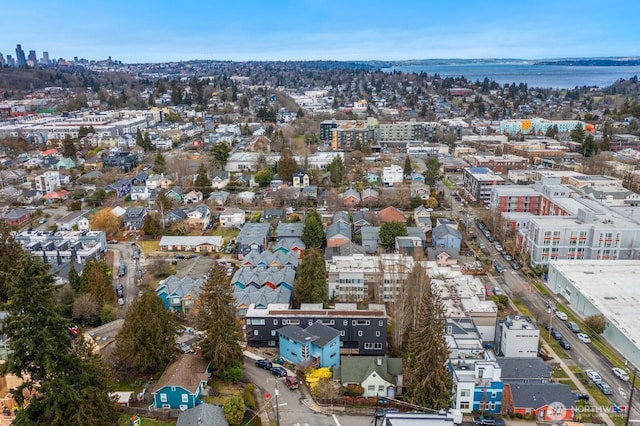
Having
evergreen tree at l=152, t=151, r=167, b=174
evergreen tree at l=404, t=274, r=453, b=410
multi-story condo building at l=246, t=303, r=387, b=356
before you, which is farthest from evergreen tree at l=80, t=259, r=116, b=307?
evergreen tree at l=152, t=151, r=167, b=174

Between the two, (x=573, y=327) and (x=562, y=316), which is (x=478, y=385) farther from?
(x=562, y=316)

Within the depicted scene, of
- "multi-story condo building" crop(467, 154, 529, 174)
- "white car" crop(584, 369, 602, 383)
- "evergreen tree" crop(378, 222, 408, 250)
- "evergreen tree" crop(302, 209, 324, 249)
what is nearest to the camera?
"white car" crop(584, 369, 602, 383)

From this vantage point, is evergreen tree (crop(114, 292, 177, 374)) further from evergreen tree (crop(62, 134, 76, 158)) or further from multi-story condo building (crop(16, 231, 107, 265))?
evergreen tree (crop(62, 134, 76, 158))

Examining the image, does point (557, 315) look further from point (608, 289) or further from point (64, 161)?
point (64, 161)

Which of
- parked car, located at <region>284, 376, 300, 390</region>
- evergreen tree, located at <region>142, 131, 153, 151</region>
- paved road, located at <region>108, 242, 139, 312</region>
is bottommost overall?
parked car, located at <region>284, 376, 300, 390</region>

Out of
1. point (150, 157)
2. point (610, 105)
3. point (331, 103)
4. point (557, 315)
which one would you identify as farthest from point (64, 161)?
point (610, 105)

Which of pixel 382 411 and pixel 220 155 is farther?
pixel 220 155

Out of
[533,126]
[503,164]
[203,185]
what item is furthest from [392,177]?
[533,126]

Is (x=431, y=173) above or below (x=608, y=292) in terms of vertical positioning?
above
